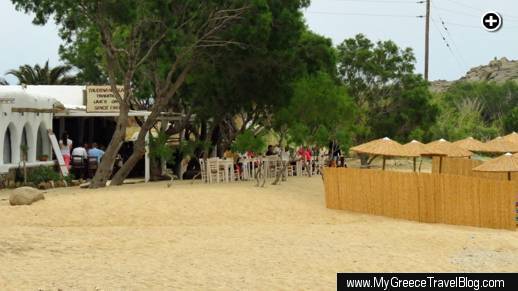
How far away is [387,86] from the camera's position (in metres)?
43.4

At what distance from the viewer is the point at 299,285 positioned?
35.1 feet

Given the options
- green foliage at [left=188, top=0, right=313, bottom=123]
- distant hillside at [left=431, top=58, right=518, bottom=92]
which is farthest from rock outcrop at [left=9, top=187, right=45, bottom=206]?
distant hillside at [left=431, top=58, right=518, bottom=92]

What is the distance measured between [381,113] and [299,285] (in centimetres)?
3374

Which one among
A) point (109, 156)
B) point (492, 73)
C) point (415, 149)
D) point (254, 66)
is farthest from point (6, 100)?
point (492, 73)

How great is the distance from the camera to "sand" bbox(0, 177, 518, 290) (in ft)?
36.9

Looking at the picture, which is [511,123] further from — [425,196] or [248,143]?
[425,196]

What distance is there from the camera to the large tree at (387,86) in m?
42.5

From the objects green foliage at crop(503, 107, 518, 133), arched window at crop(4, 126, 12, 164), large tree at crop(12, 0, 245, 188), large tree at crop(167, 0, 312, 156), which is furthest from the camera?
green foliage at crop(503, 107, 518, 133)

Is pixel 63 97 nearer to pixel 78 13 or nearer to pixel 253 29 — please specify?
pixel 78 13

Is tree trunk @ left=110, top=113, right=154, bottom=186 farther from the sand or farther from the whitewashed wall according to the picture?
the sand

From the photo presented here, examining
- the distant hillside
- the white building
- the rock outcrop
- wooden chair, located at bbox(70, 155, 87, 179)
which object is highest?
the distant hillside

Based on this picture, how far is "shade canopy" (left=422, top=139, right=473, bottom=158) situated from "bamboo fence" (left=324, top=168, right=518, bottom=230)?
4647 mm

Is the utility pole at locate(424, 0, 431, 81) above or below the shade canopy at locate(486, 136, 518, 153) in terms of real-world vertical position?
above

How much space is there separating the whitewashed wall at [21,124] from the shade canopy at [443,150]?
1241 cm
